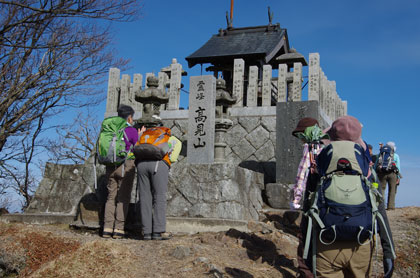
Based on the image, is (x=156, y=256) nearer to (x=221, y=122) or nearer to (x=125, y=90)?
(x=221, y=122)

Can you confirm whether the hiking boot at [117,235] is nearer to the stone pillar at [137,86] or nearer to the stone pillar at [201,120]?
the stone pillar at [201,120]

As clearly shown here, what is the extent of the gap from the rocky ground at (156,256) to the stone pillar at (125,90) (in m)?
5.91

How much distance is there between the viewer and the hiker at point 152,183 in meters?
5.00

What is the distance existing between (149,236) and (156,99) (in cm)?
392

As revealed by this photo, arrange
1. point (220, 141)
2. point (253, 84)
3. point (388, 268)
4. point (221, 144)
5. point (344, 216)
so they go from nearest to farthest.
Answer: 1. point (344, 216)
2. point (388, 268)
3. point (221, 144)
4. point (220, 141)
5. point (253, 84)

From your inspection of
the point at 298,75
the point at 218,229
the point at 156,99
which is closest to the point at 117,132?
the point at 218,229

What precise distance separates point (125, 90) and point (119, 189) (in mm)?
6258

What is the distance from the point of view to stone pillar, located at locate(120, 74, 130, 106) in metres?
11.2

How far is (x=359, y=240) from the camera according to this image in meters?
2.68

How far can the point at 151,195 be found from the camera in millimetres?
5121

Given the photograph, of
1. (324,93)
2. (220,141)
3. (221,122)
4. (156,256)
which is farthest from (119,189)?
(324,93)

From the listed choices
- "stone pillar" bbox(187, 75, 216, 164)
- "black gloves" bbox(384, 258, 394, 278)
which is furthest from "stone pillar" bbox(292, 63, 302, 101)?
"black gloves" bbox(384, 258, 394, 278)

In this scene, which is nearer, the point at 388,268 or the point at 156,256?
the point at 388,268

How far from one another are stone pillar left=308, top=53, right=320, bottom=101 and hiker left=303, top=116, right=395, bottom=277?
6534 millimetres
